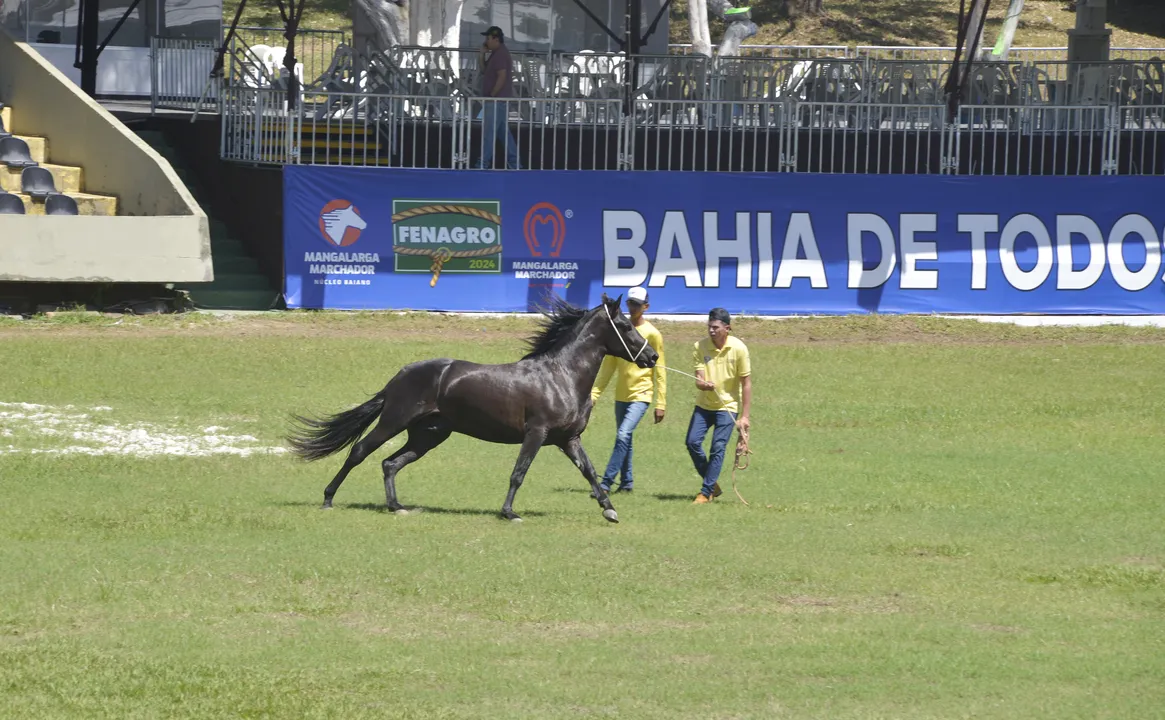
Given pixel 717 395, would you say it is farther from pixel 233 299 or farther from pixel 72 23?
pixel 72 23

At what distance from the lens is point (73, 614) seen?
966cm

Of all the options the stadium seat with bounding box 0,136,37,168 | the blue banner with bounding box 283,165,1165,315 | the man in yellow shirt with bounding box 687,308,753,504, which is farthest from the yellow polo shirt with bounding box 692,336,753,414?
the stadium seat with bounding box 0,136,37,168

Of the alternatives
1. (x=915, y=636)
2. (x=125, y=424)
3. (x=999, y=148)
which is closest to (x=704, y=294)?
(x=999, y=148)

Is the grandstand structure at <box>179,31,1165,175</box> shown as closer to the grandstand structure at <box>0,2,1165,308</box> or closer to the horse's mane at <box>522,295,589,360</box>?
the grandstand structure at <box>0,2,1165,308</box>

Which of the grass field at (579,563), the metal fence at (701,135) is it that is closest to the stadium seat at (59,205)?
the metal fence at (701,135)

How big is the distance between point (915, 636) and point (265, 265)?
18971 millimetres

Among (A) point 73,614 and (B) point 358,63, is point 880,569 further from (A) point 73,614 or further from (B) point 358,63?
(B) point 358,63

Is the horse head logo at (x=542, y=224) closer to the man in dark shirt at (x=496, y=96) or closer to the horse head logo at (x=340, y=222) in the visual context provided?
the man in dark shirt at (x=496, y=96)

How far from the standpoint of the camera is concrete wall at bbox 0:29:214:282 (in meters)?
23.4

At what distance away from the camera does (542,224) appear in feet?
84.2

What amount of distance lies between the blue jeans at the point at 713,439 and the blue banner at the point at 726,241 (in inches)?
451

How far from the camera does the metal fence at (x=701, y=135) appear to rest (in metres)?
26.6

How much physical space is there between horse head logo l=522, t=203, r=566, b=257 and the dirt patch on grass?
3.72 feet

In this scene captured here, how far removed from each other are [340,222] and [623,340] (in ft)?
43.4
